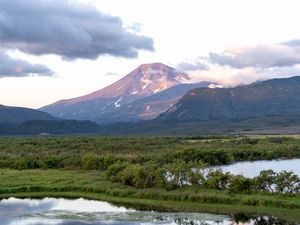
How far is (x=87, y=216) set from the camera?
58.3 meters

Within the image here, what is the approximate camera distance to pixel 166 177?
72.8 m

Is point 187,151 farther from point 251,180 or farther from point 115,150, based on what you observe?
point 251,180

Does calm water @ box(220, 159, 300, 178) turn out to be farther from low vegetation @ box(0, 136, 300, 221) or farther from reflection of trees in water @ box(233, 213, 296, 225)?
reflection of trees in water @ box(233, 213, 296, 225)

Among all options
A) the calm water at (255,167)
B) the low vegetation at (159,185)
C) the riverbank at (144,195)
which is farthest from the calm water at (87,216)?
the calm water at (255,167)

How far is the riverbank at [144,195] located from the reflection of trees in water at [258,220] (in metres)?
1.10

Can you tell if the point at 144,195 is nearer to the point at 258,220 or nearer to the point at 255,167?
the point at 258,220

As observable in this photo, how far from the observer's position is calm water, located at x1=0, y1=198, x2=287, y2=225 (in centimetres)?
5445

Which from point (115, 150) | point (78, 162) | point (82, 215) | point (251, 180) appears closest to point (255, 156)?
point (115, 150)

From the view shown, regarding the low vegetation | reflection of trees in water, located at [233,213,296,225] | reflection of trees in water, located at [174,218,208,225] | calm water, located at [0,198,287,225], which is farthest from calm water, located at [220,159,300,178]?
reflection of trees in water, located at [174,218,208,225]

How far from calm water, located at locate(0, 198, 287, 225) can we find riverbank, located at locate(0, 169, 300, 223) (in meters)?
2.81

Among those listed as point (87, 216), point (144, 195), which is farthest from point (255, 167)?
point (87, 216)

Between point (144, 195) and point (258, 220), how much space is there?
62.0 ft

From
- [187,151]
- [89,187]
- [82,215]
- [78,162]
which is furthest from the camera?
[187,151]

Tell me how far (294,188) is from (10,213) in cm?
3394
